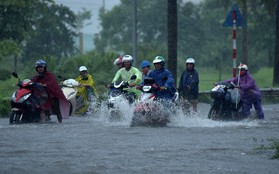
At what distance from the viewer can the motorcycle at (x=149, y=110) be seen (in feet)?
73.4

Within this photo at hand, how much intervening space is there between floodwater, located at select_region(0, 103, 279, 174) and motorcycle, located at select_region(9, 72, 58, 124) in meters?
0.46

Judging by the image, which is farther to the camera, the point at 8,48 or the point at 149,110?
the point at 8,48

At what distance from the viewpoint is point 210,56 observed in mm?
97938

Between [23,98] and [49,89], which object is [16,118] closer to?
[23,98]

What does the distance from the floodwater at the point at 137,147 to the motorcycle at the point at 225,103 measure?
2.06 ft

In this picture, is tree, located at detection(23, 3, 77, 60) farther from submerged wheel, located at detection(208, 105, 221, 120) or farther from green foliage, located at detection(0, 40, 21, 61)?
submerged wheel, located at detection(208, 105, 221, 120)

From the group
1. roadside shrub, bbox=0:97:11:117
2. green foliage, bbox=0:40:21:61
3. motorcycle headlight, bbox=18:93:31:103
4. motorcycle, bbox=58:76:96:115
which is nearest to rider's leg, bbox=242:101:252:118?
motorcycle, bbox=58:76:96:115

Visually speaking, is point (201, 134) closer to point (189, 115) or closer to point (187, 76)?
point (189, 115)

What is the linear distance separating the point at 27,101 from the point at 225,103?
480 cm

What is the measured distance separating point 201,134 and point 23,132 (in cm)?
356

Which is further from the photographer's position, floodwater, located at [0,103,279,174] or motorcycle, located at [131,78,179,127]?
motorcycle, located at [131,78,179,127]

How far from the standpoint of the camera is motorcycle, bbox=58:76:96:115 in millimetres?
27375

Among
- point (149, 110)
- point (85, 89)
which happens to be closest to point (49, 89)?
point (149, 110)

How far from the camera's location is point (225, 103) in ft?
81.4
